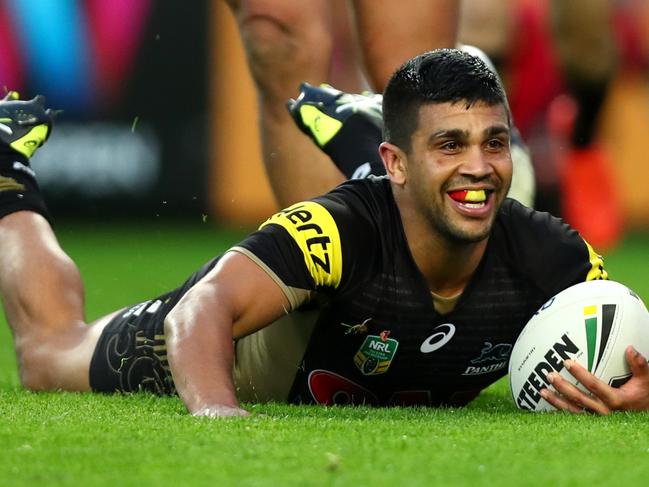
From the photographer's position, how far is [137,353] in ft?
18.0

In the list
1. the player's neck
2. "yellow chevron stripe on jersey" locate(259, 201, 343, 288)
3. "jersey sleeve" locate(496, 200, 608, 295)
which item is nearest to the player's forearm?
"yellow chevron stripe on jersey" locate(259, 201, 343, 288)

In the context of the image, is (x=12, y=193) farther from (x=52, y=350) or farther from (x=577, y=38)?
(x=577, y=38)

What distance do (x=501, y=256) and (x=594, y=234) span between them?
6479mm

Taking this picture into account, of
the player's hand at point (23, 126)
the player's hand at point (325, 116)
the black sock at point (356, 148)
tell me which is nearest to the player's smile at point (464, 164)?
Result: the black sock at point (356, 148)

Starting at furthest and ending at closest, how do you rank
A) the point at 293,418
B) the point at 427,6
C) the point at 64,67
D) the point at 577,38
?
the point at 64,67 < the point at 577,38 < the point at 427,6 < the point at 293,418

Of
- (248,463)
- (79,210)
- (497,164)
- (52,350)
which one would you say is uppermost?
(497,164)

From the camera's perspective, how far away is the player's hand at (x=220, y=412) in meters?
4.14

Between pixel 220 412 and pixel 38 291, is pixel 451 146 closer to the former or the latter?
pixel 220 412

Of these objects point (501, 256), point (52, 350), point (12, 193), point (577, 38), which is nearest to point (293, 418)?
point (501, 256)

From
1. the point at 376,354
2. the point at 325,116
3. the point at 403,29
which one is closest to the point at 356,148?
the point at 325,116

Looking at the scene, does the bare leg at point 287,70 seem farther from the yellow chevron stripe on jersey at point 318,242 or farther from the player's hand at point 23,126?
the yellow chevron stripe on jersey at point 318,242

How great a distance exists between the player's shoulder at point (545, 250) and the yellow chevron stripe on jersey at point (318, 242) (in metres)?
0.56

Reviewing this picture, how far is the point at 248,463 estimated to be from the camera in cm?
350

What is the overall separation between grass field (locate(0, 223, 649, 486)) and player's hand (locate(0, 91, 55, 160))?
124 centimetres
